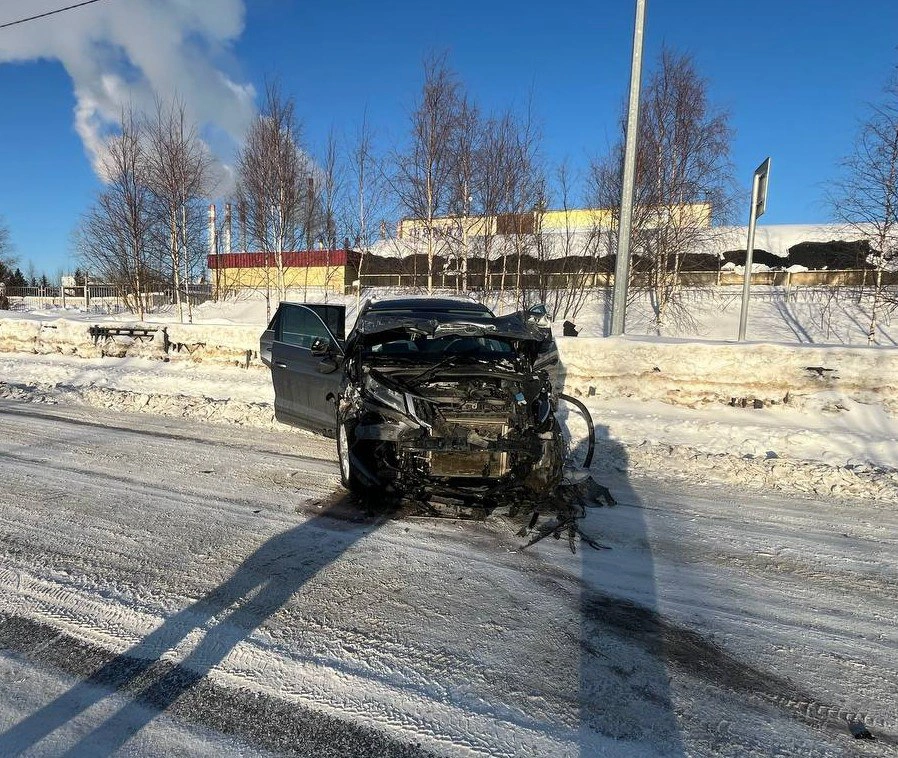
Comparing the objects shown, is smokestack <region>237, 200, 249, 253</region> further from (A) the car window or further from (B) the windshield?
(B) the windshield

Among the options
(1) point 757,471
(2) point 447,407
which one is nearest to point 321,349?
(2) point 447,407

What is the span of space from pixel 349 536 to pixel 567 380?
17.2 ft

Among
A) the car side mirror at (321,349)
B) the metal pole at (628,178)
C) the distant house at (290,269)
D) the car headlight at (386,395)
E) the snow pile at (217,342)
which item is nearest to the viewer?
the car headlight at (386,395)

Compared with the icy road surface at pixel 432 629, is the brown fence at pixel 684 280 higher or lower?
higher

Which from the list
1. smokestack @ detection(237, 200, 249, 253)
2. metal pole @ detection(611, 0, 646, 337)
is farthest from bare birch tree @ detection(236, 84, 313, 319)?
metal pole @ detection(611, 0, 646, 337)

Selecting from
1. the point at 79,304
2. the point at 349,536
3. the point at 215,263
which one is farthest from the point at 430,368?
the point at 79,304

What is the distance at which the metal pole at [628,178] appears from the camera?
8.55 metres

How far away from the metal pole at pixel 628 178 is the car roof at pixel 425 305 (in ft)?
11.3

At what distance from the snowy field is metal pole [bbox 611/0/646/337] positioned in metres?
2.89

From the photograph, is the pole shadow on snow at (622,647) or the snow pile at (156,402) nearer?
the pole shadow on snow at (622,647)

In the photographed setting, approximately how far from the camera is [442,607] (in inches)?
124

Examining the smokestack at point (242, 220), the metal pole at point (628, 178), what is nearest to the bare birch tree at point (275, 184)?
the smokestack at point (242, 220)

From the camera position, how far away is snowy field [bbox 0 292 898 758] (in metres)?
2.27

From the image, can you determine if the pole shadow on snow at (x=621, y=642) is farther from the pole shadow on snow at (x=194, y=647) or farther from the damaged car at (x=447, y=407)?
the pole shadow on snow at (x=194, y=647)
